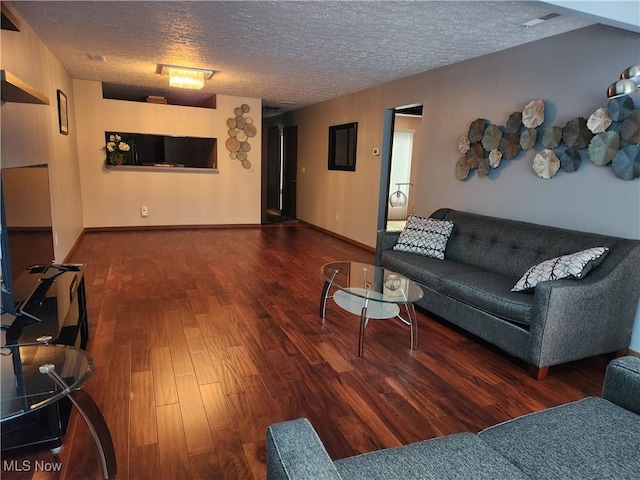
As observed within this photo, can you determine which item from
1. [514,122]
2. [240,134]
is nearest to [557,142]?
[514,122]

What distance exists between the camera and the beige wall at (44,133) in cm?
273

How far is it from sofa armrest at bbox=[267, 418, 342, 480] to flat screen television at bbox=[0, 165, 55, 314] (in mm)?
1696

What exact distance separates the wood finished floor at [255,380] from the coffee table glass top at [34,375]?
425mm

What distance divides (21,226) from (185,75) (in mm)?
3382

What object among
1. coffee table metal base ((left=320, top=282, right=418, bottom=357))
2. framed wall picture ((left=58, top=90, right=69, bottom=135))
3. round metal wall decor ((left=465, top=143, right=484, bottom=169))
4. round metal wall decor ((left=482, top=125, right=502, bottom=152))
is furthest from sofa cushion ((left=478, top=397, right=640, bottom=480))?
framed wall picture ((left=58, top=90, right=69, bottom=135))

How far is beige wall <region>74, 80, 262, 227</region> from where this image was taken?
617 cm

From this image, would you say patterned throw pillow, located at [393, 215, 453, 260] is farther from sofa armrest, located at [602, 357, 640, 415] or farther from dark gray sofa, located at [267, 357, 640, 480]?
dark gray sofa, located at [267, 357, 640, 480]

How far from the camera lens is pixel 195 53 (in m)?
4.04

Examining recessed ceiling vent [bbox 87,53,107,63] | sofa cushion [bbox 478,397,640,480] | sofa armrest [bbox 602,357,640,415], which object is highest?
recessed ceiling vent [bbox 87,53,107,63]

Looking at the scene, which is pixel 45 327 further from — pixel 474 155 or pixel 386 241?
pixel 474 155

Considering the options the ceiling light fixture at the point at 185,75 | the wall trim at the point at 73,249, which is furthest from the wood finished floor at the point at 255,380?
the ceiling light fixture at the point at 185,75

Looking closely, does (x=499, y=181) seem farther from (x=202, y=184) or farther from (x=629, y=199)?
(x=202, y=184)

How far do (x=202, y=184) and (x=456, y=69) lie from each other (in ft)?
14.9

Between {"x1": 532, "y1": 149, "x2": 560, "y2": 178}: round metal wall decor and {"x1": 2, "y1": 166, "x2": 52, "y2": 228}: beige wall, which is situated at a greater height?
{"x1": 532, "y1": 149, "x2": 560, "y2": 178}: round metal wall decor
